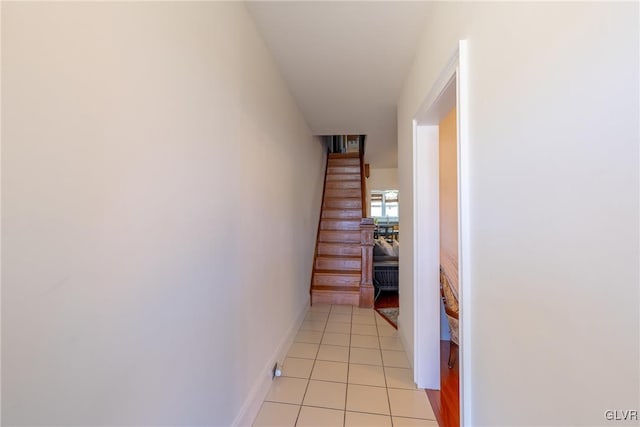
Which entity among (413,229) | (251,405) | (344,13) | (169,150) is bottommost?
(251,405)

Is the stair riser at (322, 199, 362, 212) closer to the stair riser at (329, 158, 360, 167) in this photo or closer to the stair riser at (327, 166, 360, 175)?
the stair riser at (327, 166, 360, 175)

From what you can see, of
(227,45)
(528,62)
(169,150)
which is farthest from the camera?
(227,45)

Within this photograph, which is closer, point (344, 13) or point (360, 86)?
point (344, 13)

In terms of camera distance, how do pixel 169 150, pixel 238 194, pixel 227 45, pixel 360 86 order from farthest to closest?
pixel 360 86
pixel 238 194
pixel 227 45
pixel 169 150

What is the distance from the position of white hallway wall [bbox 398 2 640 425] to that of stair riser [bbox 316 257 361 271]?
9.99 ft

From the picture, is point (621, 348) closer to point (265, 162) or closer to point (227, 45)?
point (227, 45)

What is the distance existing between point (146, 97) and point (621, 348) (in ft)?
4.17

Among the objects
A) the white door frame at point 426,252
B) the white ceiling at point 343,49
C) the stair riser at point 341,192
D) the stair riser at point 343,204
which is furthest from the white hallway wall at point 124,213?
the stair riser at point 341,192

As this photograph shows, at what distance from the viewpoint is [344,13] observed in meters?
1.56

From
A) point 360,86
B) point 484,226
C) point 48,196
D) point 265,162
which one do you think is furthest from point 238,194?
point 360,86

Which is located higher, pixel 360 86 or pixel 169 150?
pixel 360 86

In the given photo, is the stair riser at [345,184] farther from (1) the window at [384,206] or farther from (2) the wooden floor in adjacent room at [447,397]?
(2) the wooden floor in adjacent room at [447,397]

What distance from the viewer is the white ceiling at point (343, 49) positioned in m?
1.55

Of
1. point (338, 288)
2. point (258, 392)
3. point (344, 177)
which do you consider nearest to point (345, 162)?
point (344, 177)
